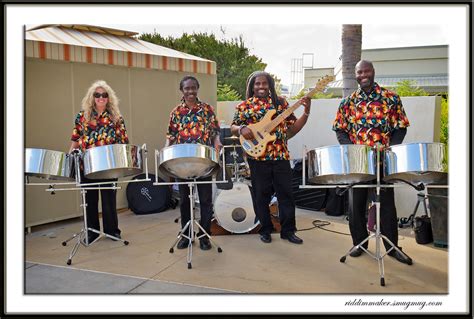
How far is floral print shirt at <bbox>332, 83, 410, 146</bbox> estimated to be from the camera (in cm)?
270

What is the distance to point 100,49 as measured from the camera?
407cm

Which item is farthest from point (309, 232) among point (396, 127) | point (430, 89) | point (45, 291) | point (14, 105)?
point (430, 89)

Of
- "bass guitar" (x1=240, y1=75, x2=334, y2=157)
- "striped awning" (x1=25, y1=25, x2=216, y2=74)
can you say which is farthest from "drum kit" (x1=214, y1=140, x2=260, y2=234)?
"striped awning" (x1=25, y1=25, x2=216, y2=74)

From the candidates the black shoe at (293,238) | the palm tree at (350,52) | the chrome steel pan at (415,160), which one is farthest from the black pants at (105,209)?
the palm tree at (350,52)

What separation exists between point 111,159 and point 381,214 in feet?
5.61

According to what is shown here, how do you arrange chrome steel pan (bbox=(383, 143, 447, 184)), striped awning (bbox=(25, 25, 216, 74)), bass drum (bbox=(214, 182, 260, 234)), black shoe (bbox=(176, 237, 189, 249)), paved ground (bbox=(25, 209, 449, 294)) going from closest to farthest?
chrome steel pan (bbox=(383, 143, 447, 184))
paved ground (bbox=(25, 209, 449, 294))
black shoe (bbox=(176, 237, 189, 249))
bass drum (bbox=(214, 182, 260, 234))
striped awning (bbox=(25, 25, 216, 74))

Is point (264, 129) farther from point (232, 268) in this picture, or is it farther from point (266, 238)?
point (232, 268)

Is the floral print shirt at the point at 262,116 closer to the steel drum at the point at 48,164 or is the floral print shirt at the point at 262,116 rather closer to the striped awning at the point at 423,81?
the steel drum at the point at 48,164

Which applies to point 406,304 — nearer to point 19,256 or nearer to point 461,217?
point 461,217

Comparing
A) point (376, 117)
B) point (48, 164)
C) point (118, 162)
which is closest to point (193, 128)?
point (118, 162)

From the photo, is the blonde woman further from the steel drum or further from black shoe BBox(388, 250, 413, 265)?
black shoe BBox(388, 250, 413, 265)

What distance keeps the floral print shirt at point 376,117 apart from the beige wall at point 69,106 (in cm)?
250

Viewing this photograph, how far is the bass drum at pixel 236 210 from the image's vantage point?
346 cm

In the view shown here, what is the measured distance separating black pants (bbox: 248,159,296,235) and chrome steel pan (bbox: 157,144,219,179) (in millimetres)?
470
